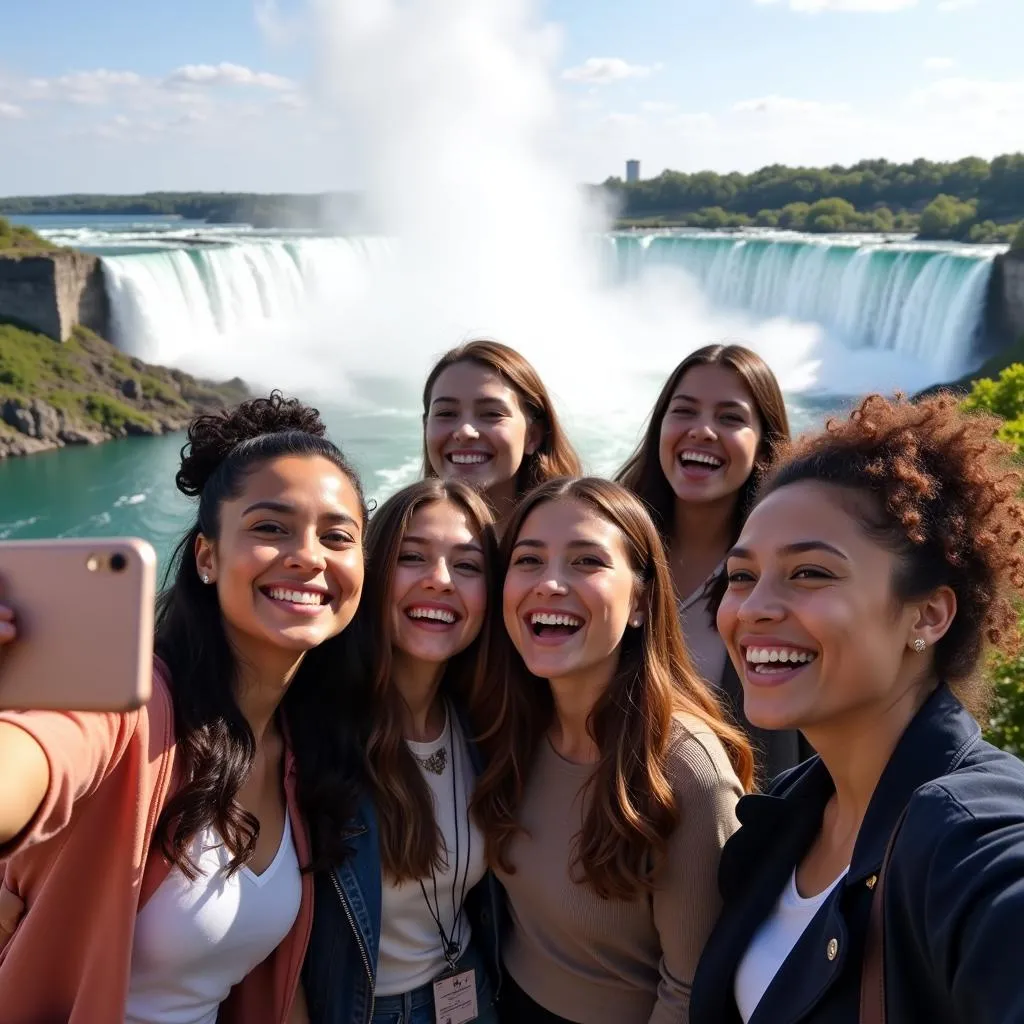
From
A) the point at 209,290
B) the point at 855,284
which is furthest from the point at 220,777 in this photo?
the point at 209,290

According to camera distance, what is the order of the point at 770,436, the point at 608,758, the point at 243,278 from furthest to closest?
the point at 243,278, the point at 770,436, the point at 608,758

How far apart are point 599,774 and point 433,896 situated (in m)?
0.53

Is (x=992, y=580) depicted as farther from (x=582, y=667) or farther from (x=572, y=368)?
(x=572, y=368)

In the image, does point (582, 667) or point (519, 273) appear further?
point (519, 273)

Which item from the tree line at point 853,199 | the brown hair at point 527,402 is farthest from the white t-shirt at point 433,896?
the tree line at point 853,199

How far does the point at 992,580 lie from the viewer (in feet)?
6.36

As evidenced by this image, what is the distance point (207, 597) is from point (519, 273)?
37476 millimetres

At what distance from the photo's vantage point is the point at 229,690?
92.2 inches

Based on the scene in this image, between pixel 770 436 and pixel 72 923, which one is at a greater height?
pixel 770 436

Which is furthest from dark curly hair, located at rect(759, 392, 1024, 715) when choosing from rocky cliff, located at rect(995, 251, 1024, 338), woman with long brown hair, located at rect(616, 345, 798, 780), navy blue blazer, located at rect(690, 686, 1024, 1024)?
rocky cliff, located at rect(995, 251, 1024, 338)

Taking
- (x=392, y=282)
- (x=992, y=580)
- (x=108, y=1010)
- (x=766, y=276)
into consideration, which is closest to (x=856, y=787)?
(x=992, y=580)

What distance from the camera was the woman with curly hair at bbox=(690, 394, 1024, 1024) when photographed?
5.71 feet

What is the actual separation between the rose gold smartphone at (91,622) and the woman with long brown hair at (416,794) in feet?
4.11

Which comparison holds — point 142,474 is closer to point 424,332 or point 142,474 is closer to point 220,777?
point 424,332
